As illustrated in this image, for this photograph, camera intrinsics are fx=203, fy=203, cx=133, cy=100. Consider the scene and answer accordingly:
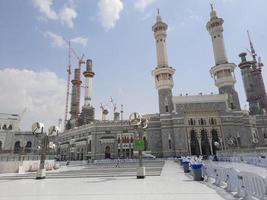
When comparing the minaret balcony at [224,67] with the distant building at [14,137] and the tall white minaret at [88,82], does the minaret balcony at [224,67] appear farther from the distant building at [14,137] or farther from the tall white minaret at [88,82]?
the distant building at [14,137]

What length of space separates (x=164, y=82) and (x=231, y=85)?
1621 centimetres

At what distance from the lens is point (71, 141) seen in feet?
209

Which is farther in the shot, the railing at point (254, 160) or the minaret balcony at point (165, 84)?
the minaret balcony at point (165, 84)

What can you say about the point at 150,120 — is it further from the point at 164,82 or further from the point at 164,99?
the point at 164,82

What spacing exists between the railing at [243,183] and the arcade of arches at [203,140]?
125ft

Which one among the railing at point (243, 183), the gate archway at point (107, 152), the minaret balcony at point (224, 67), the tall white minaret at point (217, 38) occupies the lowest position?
the railing at point (243, 183)

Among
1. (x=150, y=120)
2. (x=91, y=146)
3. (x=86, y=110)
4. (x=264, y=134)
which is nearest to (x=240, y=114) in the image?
(x=264, y=134)

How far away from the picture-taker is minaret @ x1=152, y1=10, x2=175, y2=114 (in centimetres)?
5000

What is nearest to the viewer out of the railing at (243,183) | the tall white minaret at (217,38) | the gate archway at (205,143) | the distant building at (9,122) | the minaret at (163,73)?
the railing at (243,183)

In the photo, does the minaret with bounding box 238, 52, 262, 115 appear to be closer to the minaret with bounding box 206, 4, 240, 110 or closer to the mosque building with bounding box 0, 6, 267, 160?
the mosque building with bounding box 0, 6, 267, 160

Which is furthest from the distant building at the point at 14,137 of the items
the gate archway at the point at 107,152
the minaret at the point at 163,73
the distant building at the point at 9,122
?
the minaret at the point at 163,73

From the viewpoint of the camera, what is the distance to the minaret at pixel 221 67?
160ft

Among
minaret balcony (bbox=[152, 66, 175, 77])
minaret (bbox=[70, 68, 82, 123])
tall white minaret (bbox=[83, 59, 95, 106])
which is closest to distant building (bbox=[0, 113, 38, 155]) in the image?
minaret (bbox=[70, 68, 82, 123])

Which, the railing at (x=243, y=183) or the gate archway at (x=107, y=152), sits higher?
the gate archway at (x=107, y=152)
